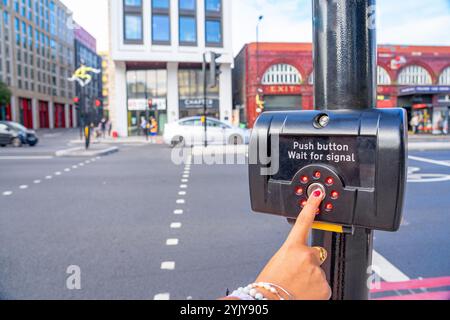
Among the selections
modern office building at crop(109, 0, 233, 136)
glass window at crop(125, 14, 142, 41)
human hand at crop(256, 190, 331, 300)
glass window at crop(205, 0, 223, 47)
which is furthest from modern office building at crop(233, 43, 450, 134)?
glass window at crop(125, 14, 142, 41)

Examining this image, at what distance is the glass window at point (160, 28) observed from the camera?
2338 cm

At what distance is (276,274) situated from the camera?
33.4 inches

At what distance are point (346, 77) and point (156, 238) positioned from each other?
355 cm

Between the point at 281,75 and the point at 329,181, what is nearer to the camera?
the point at 329,181

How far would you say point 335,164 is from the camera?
952 millimetres

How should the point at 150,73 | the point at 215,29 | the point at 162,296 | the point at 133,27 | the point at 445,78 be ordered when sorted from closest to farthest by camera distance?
the point at 445,78 → the point at 162,296 → the point at 215,29 → the point at 133,27 → the point at 150,73

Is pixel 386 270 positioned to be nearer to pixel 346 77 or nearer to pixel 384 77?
pixel 384 77

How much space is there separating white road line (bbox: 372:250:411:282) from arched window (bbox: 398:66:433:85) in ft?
5.17

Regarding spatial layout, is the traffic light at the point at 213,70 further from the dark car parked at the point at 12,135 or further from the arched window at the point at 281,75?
the dark car parked at the point at 12,135

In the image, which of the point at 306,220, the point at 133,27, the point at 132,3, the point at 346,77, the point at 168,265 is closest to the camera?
the point at 306,220

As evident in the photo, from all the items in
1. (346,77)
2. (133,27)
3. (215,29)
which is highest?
(133,27)

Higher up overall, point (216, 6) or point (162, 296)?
point (216, 6)

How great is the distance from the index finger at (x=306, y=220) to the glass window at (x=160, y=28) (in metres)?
23.6

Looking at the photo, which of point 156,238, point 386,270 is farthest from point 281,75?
point 156,238
